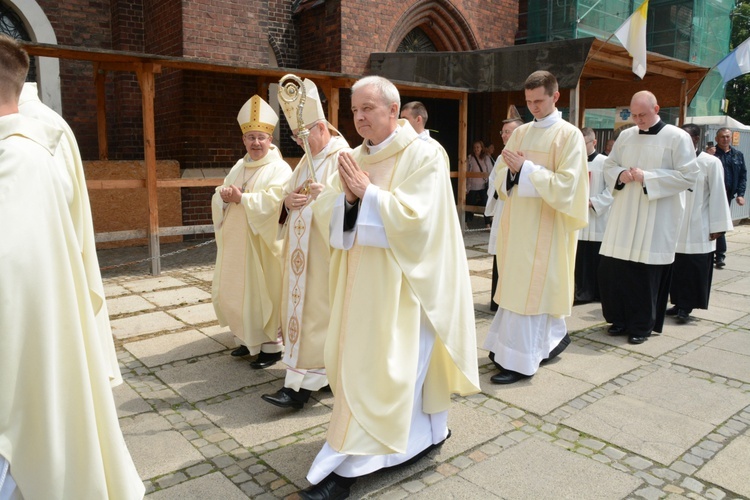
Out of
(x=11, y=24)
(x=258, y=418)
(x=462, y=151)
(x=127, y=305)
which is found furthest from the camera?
(x=462, y=151)

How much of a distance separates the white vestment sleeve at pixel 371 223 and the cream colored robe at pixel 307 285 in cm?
114

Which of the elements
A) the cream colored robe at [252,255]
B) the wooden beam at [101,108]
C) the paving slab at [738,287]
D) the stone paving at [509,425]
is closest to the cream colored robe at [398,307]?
the stone paving at [509,425]

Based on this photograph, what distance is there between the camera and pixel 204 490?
301 cm

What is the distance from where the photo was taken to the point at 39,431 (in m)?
2.01

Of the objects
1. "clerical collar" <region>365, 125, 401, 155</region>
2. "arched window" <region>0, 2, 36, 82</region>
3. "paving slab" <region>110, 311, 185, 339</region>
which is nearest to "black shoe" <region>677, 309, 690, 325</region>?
"clerical collar" <region>365, 125, 401, 155</region>

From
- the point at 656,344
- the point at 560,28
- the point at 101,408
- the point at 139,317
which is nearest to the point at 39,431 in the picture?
the point at 101,408

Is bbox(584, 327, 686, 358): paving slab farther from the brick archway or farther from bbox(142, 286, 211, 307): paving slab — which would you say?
the brick archway

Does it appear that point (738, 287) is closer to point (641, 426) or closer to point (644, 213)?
point (644, 213)

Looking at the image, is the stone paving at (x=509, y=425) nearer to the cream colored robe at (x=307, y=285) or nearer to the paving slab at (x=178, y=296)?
the cream colored robe at (x=307, y=285)

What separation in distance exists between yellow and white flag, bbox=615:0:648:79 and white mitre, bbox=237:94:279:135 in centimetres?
641

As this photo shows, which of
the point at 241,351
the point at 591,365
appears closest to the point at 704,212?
the point at 591,365

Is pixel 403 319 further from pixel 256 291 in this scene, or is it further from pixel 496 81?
pixel 496 81

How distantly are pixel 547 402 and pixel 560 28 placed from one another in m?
13.4

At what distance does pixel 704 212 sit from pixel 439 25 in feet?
28.4
